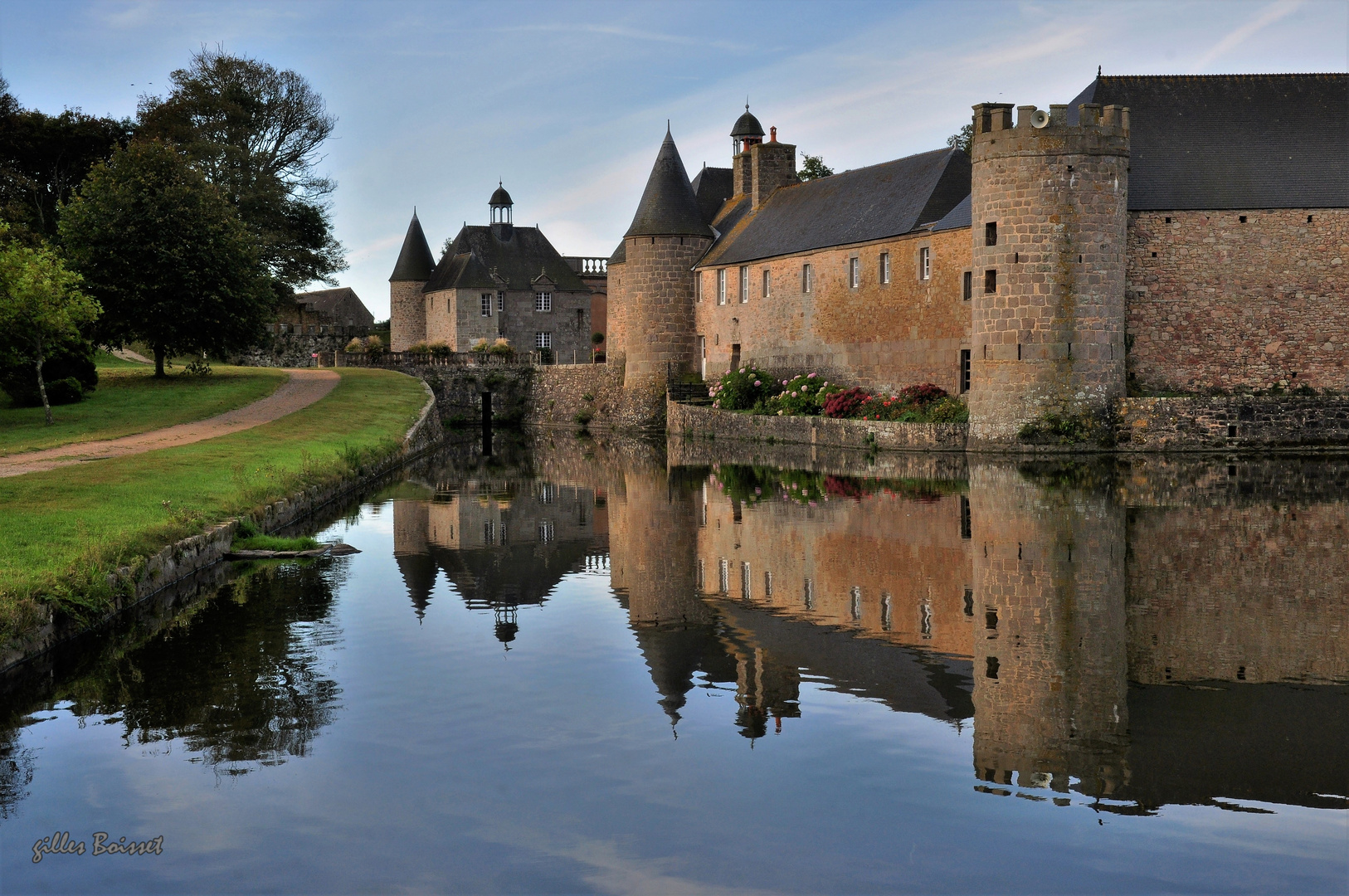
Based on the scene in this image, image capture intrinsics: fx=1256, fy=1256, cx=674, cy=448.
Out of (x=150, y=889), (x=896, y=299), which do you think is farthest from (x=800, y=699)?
(x=896, y=299)

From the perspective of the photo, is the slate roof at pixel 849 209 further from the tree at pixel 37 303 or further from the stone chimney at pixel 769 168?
the tree at pixel 37 303

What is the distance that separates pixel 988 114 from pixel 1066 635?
64.9 ft

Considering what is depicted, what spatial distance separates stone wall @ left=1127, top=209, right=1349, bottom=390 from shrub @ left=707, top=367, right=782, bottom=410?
10757 mm

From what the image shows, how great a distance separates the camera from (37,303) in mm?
25031

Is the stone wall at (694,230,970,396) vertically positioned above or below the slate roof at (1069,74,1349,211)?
below

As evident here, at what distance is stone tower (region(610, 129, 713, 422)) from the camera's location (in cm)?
4259

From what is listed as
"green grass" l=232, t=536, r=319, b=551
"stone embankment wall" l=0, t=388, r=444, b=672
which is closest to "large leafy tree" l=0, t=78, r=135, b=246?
"stone embankment wall" l=0, t=388, r=444, b=672

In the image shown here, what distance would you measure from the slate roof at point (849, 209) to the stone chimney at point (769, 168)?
0.60 metres

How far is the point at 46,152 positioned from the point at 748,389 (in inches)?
A: 1134

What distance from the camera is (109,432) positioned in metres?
24.5

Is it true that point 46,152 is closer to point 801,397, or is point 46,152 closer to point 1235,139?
point 801,397

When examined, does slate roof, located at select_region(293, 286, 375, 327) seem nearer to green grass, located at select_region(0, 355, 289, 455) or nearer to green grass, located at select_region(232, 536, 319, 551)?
green grass, located at select_region(0, 355, 289, 455)

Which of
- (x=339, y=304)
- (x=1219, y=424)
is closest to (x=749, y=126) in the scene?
(x=1219, y=424)
